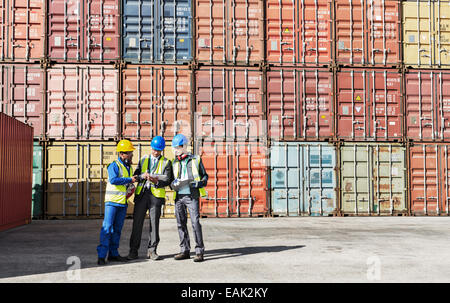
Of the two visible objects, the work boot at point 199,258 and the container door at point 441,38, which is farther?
the container door at point 441,38

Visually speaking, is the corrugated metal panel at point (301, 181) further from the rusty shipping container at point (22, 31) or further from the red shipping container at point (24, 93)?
the rusty shipping container at point (22, 31)

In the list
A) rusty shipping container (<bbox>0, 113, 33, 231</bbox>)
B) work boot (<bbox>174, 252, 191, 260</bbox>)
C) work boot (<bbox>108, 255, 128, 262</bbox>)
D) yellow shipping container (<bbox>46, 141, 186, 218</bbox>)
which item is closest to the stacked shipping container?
yellow shipping container (<bbox>46, 141, 186, 218</bbox>)

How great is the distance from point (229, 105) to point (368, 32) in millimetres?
5202

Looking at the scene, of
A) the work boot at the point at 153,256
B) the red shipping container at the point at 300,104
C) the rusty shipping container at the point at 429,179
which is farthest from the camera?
the rusty shipping container at the point at 429,179

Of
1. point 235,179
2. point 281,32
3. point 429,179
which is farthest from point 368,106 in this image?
point 235,179

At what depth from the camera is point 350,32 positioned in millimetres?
15703

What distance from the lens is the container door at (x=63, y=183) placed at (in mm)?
14445

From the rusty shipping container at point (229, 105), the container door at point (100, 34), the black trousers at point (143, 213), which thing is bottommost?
the black trousers at point (143, 213)

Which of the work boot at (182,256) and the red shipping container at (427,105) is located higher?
the red shipping container at (427,105)

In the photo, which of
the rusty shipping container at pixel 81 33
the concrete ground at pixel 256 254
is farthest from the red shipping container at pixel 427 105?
the rusty shipping container at pixel 81 33

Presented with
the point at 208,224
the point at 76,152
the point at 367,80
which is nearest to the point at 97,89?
the point at 76,152

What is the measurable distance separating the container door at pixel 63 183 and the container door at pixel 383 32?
9.93 metres
